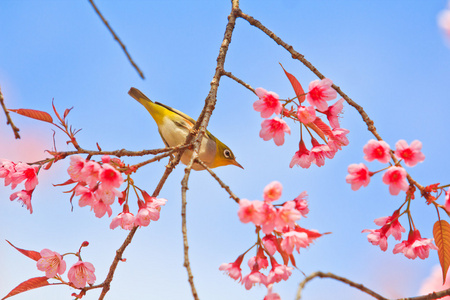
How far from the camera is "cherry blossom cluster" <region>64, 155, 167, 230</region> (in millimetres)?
3188

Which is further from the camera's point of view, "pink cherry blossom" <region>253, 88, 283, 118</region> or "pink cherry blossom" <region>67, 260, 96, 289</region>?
"pink cherry blossom" <region>67, 260, 96, 289</region>

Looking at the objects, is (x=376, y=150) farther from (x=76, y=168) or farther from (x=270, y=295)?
(x=76, y=168)

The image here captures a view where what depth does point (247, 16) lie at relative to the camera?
16.0ft

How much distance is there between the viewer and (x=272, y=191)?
2.77 m

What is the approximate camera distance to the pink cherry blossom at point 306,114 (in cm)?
342

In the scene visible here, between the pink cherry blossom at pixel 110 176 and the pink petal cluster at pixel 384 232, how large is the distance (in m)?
2.18

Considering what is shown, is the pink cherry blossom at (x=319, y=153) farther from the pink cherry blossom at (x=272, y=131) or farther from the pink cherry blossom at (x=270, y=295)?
the pink cherry blossom at (x=270, y=295)

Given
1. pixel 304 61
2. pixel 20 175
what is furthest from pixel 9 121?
pixel 304 61

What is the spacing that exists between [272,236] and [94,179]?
1390 mm

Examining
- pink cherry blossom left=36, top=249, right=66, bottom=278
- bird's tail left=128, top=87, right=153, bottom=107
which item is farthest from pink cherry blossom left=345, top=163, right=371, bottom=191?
bird's tail left=128, top=87, right=153, bottom=107

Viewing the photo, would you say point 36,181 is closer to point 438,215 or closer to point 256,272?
point 256,272

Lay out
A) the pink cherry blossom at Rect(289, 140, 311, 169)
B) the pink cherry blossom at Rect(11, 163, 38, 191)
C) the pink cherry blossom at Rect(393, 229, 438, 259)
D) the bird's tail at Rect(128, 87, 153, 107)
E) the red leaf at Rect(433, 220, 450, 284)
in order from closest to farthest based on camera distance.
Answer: the red leaf at Rect(433, 220, 450, 284), the pink cherry blossom at Rect(393, 229, 438, 259), the pink cherry blossom at Rect(11, 163, 38, 191), the pink cherry blossom at Rect(289, 140, 311, 169), the bird's tail at Rect(128, 87, 153, 107)

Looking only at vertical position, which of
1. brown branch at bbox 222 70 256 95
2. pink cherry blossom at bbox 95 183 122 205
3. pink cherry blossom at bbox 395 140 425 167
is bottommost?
pink cherry blossom at bbox 95 183 122 205

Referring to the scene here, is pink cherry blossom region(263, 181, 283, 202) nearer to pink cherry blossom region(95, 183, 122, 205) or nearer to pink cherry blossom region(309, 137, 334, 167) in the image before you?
pink cherry blossom region(309, 137, 334, 167)
